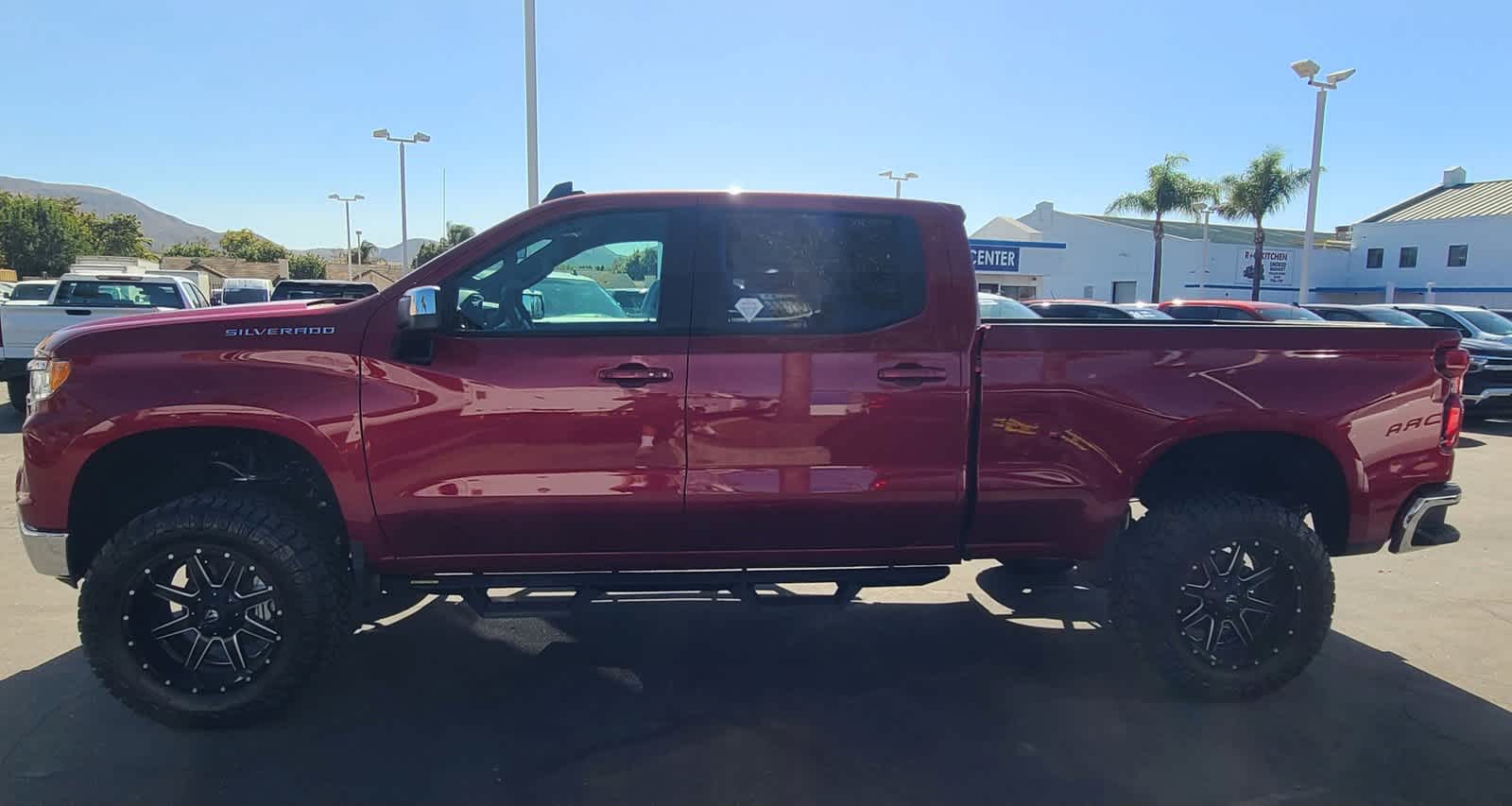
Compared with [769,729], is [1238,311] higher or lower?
higher

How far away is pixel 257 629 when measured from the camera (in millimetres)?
3525

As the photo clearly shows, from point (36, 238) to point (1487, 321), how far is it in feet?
203

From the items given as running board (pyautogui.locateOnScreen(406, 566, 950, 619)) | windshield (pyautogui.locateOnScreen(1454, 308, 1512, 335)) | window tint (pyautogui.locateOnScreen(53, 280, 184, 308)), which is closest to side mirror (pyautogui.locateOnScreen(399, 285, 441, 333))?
running board (pyautogui.locateOnScreen(406, 566, 950, 619))

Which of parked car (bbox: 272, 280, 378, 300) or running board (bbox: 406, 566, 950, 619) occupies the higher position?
parked car (bbox: 272, 280, 378, 300)

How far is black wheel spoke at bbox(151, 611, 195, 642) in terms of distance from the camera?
352cm

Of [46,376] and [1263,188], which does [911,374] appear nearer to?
[46,376]

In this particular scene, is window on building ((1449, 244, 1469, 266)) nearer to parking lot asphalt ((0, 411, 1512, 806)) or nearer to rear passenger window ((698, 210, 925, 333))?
parking lot asphalt ((0, 411, 1512, 806))

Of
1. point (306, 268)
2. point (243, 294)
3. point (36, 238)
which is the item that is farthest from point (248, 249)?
point (243, 294)

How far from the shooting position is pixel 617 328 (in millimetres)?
3506

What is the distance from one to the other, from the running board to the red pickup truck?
0.02 m

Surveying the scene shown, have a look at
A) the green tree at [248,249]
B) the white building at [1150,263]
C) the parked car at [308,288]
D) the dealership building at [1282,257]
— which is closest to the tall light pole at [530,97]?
the parked car at [308,288]

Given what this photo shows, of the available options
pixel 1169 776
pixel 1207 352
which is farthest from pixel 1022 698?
pixel 1207 352

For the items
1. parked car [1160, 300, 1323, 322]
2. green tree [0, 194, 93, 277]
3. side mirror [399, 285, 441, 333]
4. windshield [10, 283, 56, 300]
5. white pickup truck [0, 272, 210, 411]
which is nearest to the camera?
side mirror [399, 285, 441, 333]

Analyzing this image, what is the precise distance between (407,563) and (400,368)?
2.61ft
